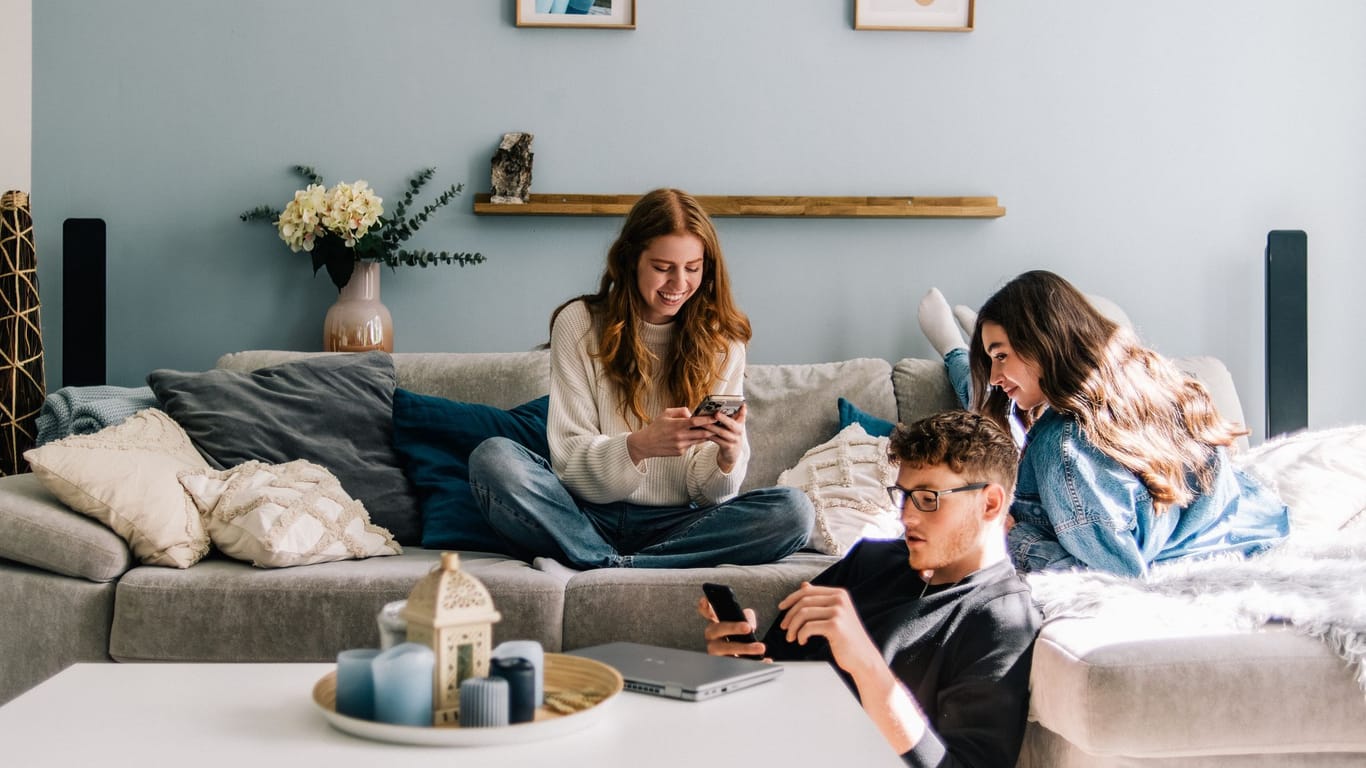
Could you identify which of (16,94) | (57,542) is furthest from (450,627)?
(16,94)

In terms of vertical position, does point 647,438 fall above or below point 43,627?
above

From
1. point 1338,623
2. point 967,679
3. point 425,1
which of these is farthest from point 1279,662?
point 425,1

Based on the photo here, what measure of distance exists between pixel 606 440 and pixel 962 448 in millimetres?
837

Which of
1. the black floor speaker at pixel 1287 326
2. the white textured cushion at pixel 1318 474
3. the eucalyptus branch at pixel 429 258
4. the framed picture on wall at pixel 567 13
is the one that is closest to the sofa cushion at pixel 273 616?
the eucalyptus branch at pixel 429 258

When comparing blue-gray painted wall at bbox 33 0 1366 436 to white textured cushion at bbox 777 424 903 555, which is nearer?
white textured cushion at bbox 777 424 903 555

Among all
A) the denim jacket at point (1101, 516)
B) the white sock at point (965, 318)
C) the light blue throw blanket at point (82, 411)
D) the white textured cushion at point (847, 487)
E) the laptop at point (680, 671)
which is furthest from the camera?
the white sock at point (965, 318)

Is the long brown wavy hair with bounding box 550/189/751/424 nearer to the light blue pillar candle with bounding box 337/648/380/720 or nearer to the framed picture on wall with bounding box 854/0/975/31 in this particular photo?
the framed picture on wall with bounding box 854/0/975/31

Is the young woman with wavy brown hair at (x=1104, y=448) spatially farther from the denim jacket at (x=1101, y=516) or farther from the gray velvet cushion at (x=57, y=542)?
the gray velvet cushion at (x=57, y=542)

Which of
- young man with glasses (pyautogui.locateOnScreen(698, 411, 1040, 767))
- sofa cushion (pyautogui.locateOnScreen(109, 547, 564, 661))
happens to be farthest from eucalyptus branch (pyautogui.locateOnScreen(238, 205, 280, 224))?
young man with glasses (pyautogui.locateOnScreen(698, 411, 1040, 767))

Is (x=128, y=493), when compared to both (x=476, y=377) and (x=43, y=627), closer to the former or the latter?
(x=43, y=627)

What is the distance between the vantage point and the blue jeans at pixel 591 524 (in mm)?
2143

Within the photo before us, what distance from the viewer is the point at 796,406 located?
272 centimetres

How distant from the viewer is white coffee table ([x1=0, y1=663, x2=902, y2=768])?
1.00m

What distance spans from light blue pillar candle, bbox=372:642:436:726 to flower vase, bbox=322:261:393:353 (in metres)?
2.00
